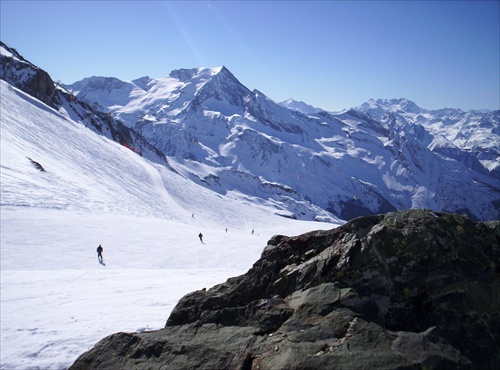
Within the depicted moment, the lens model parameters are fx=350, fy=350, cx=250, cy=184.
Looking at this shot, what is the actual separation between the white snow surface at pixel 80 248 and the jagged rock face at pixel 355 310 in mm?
5771

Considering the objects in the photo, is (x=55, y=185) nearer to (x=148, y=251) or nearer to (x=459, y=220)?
(x=148, y=251)

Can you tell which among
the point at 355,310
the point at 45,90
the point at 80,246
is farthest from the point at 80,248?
the point at 45,90

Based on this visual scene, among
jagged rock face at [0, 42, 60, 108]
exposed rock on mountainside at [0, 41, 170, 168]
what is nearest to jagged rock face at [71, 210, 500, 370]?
exposed rock on mountainside at [0, 41, 170, 168]

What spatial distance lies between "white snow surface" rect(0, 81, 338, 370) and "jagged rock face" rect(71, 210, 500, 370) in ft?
18.9

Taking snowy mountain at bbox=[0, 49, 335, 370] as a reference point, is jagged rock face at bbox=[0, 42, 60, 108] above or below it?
above

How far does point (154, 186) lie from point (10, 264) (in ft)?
179

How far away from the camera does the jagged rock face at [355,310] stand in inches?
226

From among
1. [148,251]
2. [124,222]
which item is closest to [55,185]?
[124,222]

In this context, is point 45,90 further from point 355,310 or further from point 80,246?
point 355,310

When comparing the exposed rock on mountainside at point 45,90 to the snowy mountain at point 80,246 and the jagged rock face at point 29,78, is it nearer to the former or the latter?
the jagged rock face at point 29,78

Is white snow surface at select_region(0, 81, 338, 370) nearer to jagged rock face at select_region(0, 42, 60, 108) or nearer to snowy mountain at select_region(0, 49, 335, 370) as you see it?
snowy mountain at select_region(0, 49, 335, 370)

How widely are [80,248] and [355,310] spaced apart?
28.2 metres

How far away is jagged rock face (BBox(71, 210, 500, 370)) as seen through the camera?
5738mm

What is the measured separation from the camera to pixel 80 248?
2947cm
